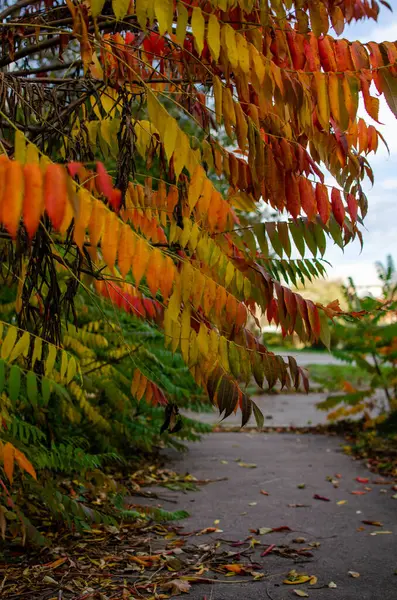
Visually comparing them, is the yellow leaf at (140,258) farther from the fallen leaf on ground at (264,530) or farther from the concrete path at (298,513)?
the fallen leaf on ground at (264,530)

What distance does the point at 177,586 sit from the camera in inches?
122

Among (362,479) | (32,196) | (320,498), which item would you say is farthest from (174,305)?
(362,479)

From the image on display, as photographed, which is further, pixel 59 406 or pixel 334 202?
pixel 59 406

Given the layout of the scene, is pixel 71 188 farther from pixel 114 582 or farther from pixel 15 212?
pixel 114 582

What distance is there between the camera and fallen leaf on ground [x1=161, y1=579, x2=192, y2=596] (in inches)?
121

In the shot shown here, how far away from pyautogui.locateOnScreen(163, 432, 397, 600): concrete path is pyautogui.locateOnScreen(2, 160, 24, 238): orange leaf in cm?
234

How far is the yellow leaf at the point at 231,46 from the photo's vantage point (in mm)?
2160

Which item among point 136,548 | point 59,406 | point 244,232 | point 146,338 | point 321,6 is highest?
point 321,6

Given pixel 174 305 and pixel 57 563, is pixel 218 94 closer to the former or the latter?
pixel 174 305

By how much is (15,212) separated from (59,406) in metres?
3.47

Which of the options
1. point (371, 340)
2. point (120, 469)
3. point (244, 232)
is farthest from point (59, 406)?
point (371, 340)

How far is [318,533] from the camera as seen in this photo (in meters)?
4.19

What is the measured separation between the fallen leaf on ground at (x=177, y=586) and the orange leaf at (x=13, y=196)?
2.31 meters

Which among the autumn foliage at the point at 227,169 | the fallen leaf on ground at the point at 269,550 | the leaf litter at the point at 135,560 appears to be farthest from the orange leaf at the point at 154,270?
the fallen leaf on ground at the point at 269,550
